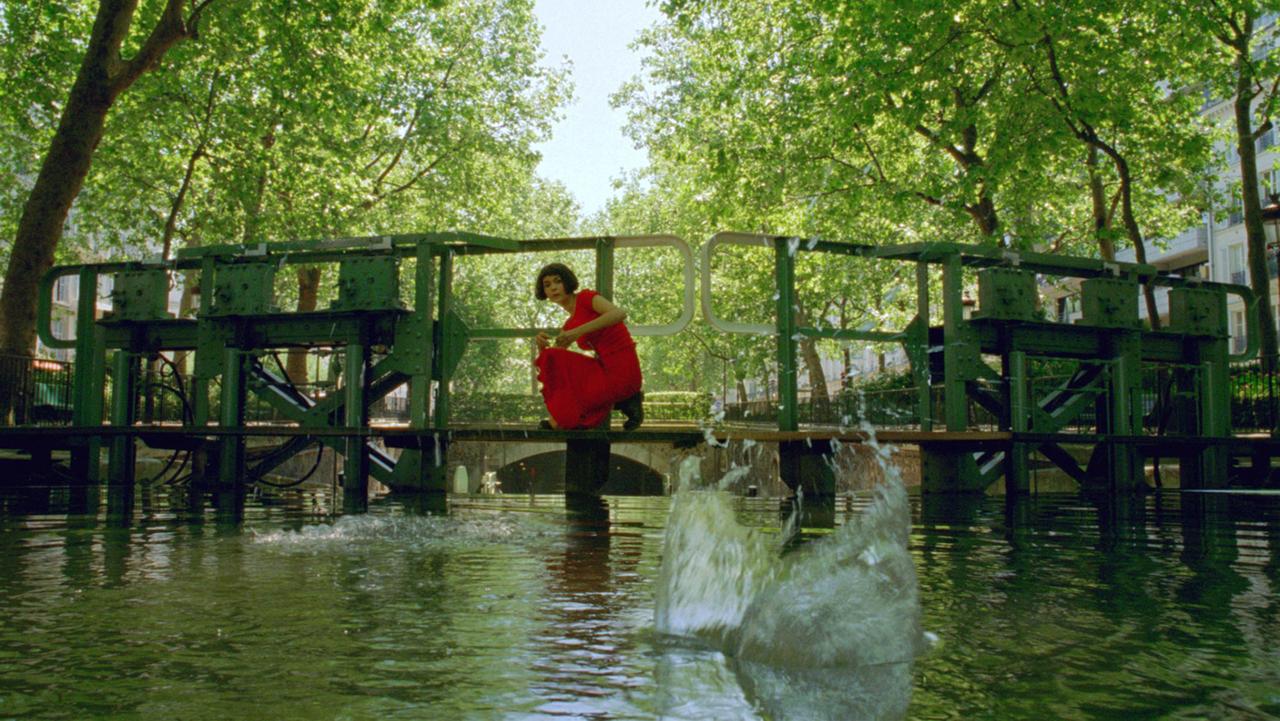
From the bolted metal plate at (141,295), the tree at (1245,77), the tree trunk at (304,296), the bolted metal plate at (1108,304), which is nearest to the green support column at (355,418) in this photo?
the bolted metal plate at (141,295)

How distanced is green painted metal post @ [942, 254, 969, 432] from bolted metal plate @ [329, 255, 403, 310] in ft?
18.1

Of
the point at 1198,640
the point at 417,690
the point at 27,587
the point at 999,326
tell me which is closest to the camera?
the point at 417,690

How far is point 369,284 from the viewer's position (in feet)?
36.7

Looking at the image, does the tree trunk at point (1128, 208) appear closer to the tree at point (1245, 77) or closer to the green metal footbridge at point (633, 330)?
the tree at point (1245, 77)

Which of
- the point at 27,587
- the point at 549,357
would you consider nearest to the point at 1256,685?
the point at 27,587

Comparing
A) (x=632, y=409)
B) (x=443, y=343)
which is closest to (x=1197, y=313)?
(x=632, y=409)

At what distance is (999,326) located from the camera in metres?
12.0

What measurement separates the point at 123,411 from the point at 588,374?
214 inches

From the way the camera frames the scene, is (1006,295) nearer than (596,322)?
No

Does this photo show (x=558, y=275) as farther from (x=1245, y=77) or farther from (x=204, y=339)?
(x=1245, y=77)

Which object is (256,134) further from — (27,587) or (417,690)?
(417,690)

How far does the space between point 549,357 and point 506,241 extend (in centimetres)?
122

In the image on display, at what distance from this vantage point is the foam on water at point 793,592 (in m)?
3.13

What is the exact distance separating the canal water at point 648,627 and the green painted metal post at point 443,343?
17.3 ft
